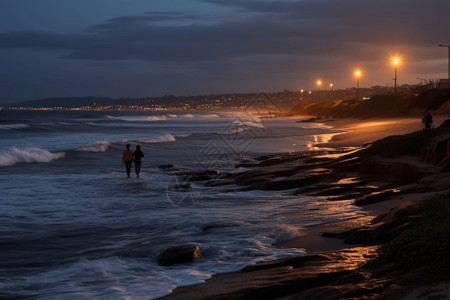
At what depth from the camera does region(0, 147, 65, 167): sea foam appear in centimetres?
3173

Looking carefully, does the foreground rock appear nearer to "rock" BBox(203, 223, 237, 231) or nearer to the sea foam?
"rock" BBox(203, 223, 237, 231)

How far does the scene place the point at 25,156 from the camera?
33.5 meters

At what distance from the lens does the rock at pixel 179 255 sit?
376 inches

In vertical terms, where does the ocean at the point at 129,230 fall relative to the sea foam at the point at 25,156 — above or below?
below

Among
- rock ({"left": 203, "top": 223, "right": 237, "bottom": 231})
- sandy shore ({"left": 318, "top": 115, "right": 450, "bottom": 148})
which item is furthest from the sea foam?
rock ({"left": 203, "top": 223, "right": 237, "bottom": 231})

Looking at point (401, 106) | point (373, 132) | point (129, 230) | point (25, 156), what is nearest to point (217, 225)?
point (129, 230)

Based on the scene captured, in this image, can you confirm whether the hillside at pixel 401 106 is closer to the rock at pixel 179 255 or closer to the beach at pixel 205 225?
the beach at pixel 205 225

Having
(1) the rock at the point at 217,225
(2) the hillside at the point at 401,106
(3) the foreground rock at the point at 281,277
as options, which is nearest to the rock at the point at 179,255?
(3) the foreground rock at the point at 281,277

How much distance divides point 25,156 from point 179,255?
2657 centimetres

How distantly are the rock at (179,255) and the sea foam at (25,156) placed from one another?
76.5ft

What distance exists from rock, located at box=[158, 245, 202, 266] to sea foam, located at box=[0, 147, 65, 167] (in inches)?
918

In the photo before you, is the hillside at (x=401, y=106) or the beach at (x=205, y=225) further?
the hillside at (x=401, y=106)

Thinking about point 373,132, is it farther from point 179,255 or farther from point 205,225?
point 179,255

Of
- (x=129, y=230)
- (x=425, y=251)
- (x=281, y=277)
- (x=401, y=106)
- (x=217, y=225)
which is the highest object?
(x=401, y=106)
